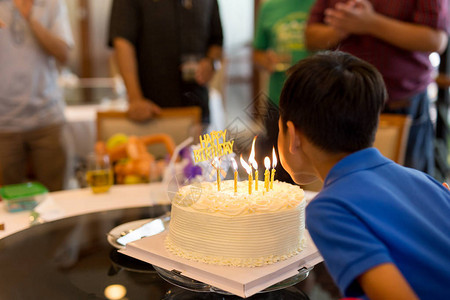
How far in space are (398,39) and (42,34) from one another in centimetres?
160

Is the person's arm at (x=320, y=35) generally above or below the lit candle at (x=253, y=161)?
above

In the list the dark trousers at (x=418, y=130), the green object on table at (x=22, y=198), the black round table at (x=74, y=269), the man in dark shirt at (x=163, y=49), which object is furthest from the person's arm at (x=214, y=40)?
the black round table at (x=74, y=269)

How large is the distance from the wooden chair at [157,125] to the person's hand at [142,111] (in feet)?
0.09

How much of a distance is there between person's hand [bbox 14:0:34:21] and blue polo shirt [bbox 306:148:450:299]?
6.49ft

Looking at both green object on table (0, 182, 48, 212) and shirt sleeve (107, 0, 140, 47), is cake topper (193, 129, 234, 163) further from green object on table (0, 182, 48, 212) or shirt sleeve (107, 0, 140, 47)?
shirt sleeve (107, 0, 140, 47)

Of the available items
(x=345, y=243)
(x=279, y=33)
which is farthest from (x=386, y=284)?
(x=279, y=33)

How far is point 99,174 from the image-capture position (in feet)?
5.96

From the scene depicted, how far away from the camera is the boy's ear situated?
0.96 meters

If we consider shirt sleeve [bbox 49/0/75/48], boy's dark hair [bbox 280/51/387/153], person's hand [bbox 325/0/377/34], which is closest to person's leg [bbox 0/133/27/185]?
shirt sleeve [bbox 49/0/75/48]

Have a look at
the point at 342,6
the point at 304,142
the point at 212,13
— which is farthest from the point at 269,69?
the point at 304,142

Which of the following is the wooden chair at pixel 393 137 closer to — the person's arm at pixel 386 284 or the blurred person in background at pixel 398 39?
the blurred person in background at pixel 398 39

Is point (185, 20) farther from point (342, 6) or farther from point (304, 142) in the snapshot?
point (304, 142)

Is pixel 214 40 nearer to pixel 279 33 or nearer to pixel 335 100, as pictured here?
pixel 279 33

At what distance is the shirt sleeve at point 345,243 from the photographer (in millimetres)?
770
